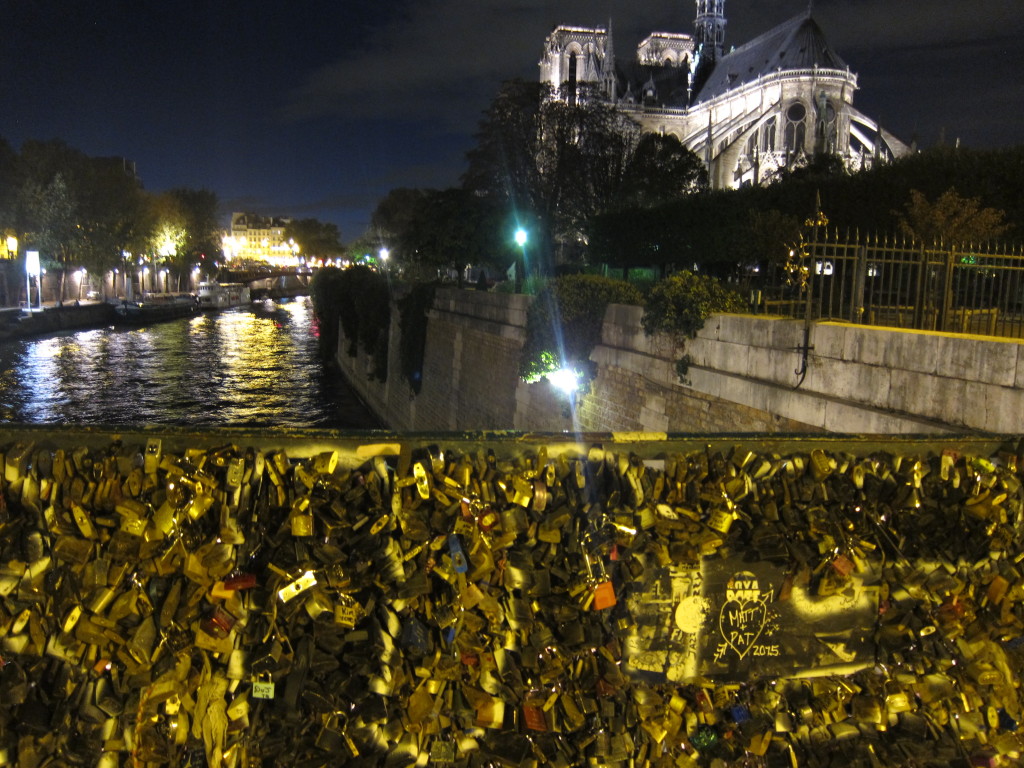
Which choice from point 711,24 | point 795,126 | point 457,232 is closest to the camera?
point 457,232

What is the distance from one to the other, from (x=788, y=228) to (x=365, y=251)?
7421 cm

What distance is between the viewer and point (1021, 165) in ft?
46.6

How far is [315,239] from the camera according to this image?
15500cm

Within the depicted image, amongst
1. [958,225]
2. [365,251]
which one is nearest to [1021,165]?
[958,225]

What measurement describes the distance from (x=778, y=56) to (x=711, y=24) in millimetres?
39106

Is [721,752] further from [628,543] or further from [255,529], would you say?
[255,529]

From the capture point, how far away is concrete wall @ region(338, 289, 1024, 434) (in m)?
5.34

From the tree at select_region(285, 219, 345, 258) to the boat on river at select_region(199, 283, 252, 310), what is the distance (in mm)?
62782

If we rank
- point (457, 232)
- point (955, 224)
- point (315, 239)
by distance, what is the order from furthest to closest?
1. point (315, 239)
2. point (457, 232)
3. point (955, 224)

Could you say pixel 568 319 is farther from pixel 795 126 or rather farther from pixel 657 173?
pixel 795 126

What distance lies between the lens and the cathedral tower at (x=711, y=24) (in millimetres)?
121738

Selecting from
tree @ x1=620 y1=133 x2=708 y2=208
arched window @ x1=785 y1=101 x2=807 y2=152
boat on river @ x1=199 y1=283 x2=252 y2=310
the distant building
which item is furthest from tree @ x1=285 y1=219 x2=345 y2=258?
tree @ x1=620 y1=133 x2=708 y2=208

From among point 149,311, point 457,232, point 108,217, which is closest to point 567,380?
point 457,232

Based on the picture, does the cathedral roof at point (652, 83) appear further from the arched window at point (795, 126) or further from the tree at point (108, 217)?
the tree at point (108, 217)
